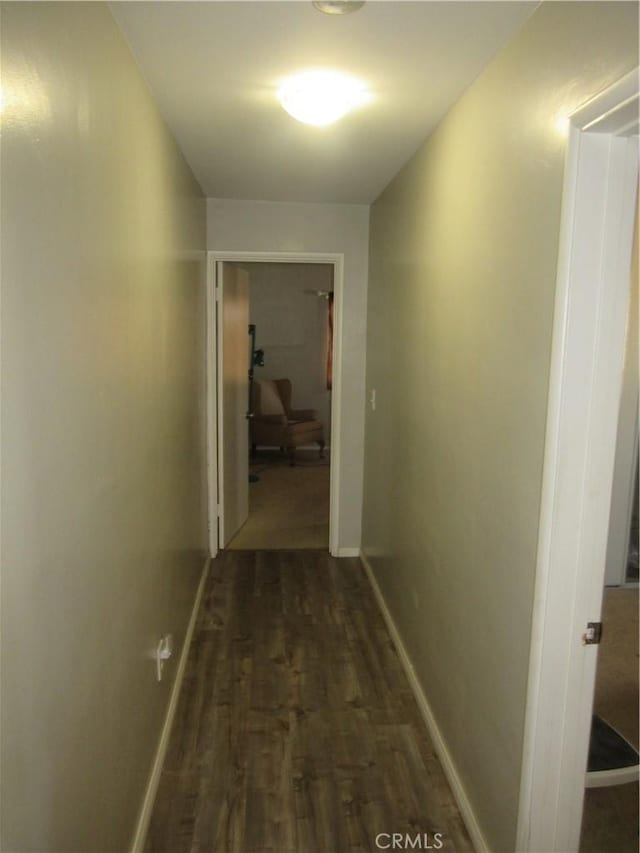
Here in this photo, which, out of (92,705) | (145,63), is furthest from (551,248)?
(92,705)

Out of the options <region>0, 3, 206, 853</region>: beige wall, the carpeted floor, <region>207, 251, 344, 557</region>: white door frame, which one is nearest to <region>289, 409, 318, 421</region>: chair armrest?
<region>207, 251, 344, 557</region>: white door frame

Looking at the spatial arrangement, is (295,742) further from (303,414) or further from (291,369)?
(291,369)

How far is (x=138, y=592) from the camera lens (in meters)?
1.99

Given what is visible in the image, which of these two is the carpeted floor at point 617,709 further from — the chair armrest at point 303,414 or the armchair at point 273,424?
the chair armrest at point 303,414

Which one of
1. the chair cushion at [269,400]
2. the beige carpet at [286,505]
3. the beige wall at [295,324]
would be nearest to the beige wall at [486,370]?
the beige carpet at [286,505]

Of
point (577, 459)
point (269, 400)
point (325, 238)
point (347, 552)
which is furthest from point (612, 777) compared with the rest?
point (269, 400)

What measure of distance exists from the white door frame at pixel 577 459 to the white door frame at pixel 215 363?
290 centimetres

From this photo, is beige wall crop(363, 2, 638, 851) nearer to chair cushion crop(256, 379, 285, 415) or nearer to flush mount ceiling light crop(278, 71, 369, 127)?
flush mount ceiling light crop(278, 71, 369, 127)

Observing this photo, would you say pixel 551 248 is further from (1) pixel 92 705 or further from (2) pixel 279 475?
(2) pixel 279 475

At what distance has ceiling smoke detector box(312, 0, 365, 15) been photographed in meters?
1.50

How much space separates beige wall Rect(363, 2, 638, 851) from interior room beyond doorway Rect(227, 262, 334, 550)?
4303 mm

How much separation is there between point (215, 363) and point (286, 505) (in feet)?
6.39

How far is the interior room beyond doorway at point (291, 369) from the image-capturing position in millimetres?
7504

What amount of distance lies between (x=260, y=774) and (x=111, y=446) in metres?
1.47
